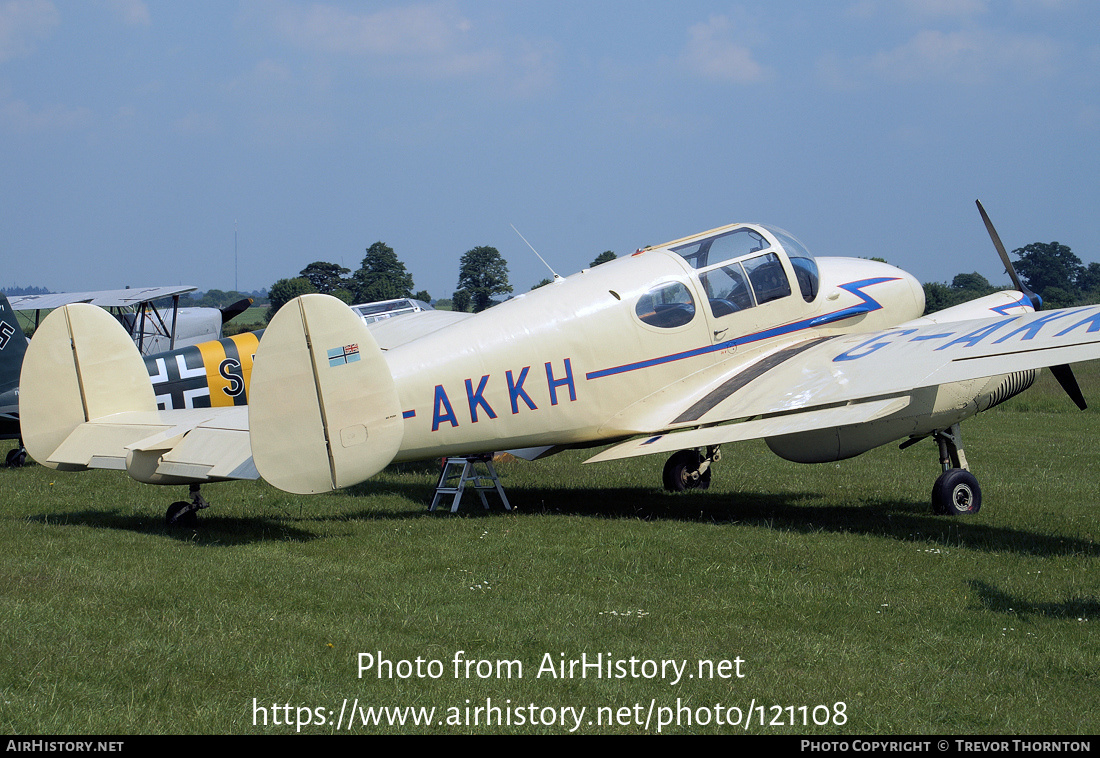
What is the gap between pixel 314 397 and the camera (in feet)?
22.8

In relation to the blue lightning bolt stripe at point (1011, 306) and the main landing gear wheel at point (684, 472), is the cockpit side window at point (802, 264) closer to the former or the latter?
the blue lightning bolt stripe at point (1011, 306)

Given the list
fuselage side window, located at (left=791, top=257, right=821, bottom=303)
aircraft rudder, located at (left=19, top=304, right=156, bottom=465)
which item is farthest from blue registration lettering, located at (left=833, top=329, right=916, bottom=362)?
aircraft rudder, located at (left=19, top=304, right=156, bottom=465)

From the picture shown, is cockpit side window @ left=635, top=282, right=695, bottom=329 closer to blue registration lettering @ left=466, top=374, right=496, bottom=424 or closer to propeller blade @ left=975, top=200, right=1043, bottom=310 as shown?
blue registration lettering @ left=466, top=374, right=496, bottom=424

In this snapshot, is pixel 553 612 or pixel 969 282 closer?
pixel 553 612

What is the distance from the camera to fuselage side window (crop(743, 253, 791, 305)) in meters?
9.66

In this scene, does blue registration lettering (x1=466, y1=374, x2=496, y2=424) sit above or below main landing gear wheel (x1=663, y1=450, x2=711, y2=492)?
above

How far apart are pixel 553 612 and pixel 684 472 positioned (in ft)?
19.1

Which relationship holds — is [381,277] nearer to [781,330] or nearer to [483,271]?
[483,271]

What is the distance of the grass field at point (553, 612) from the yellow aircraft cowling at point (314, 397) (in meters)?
0.70

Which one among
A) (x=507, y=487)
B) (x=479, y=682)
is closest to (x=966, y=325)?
(x=507, y=487)

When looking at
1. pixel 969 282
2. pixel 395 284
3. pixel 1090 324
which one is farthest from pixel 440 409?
pixel 969 282

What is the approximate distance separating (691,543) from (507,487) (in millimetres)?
4223

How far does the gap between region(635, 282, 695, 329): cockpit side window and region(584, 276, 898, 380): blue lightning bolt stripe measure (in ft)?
1.06
